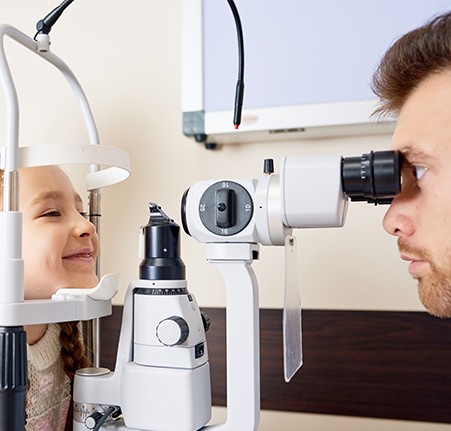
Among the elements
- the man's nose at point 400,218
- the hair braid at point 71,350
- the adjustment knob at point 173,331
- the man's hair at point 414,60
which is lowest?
the hair braid at point 71,350

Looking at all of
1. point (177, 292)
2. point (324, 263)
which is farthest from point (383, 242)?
point (177, 292)

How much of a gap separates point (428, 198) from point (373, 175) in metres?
0.11

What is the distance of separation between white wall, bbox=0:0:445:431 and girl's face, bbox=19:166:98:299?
1.13 ft

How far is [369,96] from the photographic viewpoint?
1.14 meters

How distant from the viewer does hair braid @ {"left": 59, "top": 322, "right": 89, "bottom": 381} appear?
990 millimetres

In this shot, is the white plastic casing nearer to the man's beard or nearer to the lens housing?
the lens housing

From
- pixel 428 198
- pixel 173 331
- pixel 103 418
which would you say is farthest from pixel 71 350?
pixel 428 198

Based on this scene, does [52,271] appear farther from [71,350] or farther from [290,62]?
[290,62]

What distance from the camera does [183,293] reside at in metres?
0.82

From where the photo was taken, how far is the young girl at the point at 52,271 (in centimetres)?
93

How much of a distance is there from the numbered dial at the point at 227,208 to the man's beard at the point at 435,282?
235 mm

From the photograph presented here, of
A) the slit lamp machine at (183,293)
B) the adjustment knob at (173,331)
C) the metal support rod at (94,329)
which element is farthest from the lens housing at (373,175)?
the metal support rod at (94,329)

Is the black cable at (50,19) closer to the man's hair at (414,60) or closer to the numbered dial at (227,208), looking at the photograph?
the numbered dial at (227,208)

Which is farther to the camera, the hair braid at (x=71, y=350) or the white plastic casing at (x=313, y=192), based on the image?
the hair braid at (x=71, y=350)
